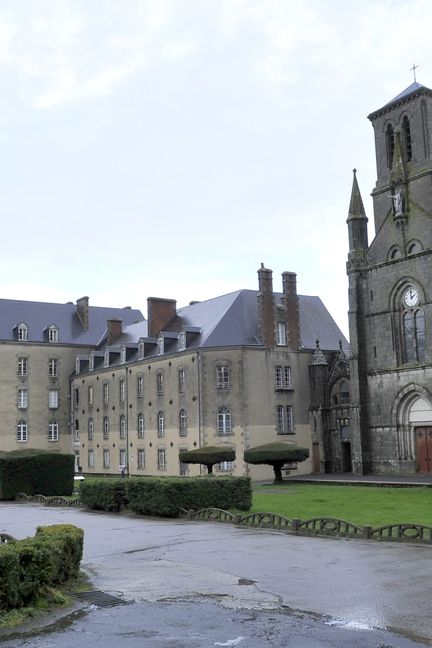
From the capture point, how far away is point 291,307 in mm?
53031

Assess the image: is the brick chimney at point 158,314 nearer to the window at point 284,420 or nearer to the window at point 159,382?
the window at point 159,382

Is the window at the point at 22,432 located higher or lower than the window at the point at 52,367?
lower

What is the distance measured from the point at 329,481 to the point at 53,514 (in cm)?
1769

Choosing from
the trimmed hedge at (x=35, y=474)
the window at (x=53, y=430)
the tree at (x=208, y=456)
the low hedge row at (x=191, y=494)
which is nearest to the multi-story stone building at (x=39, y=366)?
the window at (x=53, y=430)

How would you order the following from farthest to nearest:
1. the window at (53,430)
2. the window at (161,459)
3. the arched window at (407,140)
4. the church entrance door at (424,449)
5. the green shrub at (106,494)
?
the window at (53,430)
the window at (161,459)
the arched window at (407,140)
the church entrance door at (424,449)
the green shrub at (106,494)

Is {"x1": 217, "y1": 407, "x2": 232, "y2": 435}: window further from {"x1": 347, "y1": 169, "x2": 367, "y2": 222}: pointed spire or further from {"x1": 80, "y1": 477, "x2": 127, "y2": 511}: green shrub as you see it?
{"x1": 80, "y1": 477, "x2": 127, "y2": 511}: green shrub

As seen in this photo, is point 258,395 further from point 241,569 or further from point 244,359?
point 241,569

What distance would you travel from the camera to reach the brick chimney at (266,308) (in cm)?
5126

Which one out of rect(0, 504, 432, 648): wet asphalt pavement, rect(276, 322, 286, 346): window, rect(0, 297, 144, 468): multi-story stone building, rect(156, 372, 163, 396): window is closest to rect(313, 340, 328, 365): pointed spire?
rect(276, 322, 286, 346): window

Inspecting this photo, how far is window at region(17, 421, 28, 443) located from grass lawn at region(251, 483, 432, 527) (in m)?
30.1

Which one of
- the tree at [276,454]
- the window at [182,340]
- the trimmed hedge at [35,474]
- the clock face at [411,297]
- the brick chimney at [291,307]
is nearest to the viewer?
the trimmed hedge at [35,474]

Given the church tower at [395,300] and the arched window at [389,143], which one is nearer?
the church tower at [395,300]

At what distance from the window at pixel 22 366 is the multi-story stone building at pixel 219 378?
27.7 feet

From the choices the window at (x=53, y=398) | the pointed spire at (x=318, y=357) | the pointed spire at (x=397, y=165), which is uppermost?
the pointed spire at (x=397, y=165)
